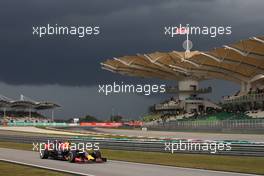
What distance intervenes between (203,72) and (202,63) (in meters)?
8.07

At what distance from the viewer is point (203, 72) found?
314 ft

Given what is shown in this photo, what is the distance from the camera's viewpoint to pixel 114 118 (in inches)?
5536

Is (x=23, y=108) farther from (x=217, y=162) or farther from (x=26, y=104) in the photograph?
(x=217, y=162)

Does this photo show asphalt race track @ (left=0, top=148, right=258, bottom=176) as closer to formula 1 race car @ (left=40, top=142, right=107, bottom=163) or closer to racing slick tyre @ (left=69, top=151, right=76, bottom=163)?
racing slick tyre @ (left=69, top=151, right=76, bottom=163)

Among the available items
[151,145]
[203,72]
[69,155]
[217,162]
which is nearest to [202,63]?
[203,72]

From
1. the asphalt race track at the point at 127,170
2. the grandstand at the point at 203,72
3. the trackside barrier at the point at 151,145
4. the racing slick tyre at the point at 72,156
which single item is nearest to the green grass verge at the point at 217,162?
the trackside barrier at the point at 151,145

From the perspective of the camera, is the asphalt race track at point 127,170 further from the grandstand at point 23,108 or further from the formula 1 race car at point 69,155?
the grandstand at point 23,108

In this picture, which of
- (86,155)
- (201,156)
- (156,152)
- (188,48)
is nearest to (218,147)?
(201,156)

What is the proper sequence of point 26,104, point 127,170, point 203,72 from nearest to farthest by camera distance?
point 127,170 < point 203,72 < point 26,104

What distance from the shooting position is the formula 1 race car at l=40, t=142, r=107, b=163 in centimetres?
2191

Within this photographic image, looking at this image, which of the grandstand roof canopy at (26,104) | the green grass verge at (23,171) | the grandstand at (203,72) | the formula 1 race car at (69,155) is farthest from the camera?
the grandstand roof canopy at (26,104)

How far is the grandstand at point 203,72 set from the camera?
74812 millimetres

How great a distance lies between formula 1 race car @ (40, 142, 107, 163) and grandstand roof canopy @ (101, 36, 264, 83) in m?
44.7

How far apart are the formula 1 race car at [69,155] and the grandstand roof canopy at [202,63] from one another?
44.7 metres
